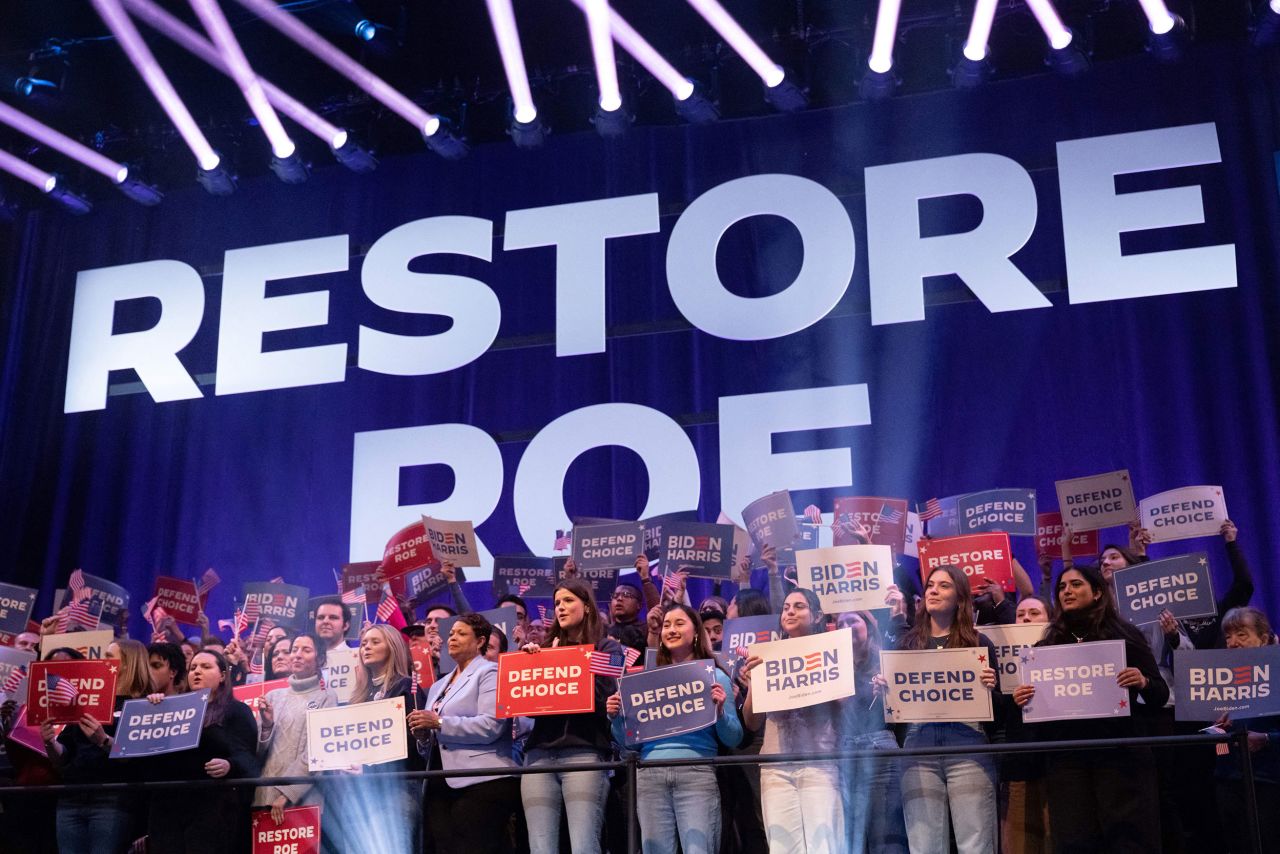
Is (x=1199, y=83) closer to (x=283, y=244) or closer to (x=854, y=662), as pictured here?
(x=854, y=662)

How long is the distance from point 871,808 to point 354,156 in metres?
5.83

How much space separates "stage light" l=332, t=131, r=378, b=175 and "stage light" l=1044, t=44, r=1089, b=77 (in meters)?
4.12

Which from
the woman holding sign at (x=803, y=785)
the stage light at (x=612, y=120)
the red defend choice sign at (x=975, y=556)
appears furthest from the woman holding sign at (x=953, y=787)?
the stage light at (x=612, y=120)

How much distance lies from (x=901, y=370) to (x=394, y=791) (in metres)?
4.21

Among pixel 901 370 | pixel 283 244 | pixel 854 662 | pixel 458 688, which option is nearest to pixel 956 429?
pixel 901 370

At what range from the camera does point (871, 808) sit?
15.5ft

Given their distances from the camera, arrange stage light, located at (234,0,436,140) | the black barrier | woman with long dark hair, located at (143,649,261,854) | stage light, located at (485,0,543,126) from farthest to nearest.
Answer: stage light, located at (234,0,436,140), stage light, located at (485,0,543,126), woman with long dark hair, located at (143,649,261,854), the black barrier

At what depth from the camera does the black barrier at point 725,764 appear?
4266mm

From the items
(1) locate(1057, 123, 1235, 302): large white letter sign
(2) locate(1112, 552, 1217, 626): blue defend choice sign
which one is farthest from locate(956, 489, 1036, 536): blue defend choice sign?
(1) locate(1057, 123, 1235, 302): large white letter sign

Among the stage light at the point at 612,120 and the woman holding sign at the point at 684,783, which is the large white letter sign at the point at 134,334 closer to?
the stage light at the point at 612,120

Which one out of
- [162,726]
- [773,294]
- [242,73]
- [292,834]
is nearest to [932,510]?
[773,294]

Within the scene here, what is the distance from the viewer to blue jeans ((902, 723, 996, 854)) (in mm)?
4586

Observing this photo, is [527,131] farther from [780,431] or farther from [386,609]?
[386,609]

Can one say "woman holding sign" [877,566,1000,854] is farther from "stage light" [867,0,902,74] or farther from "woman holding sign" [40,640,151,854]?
"stage light" [867,0,902,74]
